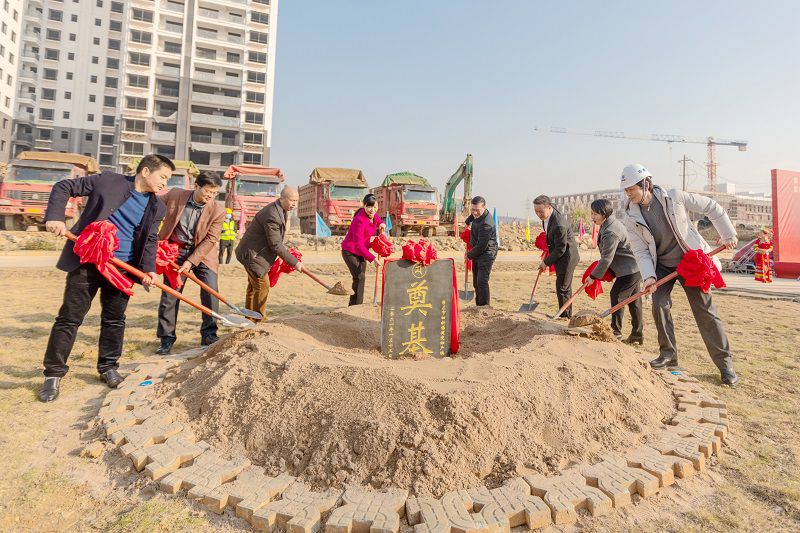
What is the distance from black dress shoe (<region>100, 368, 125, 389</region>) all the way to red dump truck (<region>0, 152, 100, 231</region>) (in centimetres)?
1529

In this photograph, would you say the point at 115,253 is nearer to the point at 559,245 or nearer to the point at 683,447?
the point at 683,447

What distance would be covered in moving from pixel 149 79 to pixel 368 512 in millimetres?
45314

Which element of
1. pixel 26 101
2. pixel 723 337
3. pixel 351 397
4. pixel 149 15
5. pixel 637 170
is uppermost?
pixel 149 15

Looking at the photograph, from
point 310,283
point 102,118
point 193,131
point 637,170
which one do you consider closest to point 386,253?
point 637,170

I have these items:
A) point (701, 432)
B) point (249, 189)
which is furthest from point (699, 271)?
point (249, 189)

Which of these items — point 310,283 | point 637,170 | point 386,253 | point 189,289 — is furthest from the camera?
point 310,283

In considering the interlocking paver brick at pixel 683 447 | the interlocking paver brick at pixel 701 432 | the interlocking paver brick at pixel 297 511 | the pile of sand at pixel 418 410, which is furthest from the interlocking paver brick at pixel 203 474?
the interlocking paver brick at pixel 701 432

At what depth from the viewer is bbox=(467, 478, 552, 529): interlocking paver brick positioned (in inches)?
73.9

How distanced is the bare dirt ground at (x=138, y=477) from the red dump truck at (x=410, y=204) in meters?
14.8

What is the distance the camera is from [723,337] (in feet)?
12.4

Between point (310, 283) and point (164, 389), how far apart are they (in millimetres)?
6938

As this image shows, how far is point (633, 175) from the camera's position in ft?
13.4

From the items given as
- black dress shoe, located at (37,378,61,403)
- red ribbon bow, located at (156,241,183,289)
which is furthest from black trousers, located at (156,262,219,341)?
black dress shoe, located at (37,378,61,403)

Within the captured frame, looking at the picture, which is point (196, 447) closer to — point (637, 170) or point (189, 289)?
point (637, 170)
